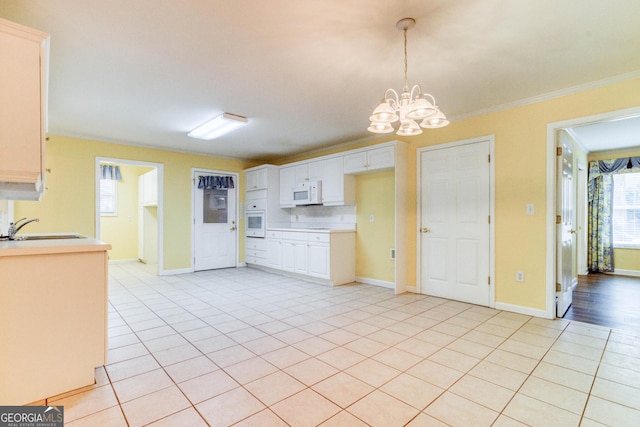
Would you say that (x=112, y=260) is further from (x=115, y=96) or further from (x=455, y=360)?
(x=455, y=360)

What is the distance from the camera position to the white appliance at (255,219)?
6.35 metres

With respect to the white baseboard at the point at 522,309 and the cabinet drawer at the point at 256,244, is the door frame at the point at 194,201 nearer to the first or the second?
the cabinet drawer at the point at 256,244

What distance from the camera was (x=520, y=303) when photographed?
3.51m

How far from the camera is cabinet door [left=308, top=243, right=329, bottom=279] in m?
4.96

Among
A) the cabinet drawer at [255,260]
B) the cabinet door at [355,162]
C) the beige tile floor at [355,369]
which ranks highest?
the cabinet door at [355,162]

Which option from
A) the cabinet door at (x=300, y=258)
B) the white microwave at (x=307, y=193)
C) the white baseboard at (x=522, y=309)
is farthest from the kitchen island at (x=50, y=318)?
the white baseboard at (x=522, y=309)

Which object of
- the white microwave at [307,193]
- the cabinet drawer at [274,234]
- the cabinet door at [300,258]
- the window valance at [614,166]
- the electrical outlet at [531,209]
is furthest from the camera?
the cabinet drawer at [274,234]

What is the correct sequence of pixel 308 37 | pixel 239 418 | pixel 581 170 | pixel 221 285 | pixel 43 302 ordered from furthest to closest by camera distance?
pixel 581 170
pixel 221 285
pixel 308 37
pixel 43 302
pixel 239 418

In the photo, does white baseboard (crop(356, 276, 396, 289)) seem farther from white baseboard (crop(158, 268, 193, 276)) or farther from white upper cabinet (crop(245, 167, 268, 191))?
white baseboard (crop(158, 268, 193, 276))

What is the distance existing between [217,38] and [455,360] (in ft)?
10.0

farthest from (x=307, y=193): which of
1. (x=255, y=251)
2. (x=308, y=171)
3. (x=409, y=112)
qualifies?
(x=409, y=112)

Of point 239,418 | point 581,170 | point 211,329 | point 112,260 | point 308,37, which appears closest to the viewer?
point 239,418

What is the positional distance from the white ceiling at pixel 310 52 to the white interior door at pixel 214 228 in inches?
102

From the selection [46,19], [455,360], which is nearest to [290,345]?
[455,360]
